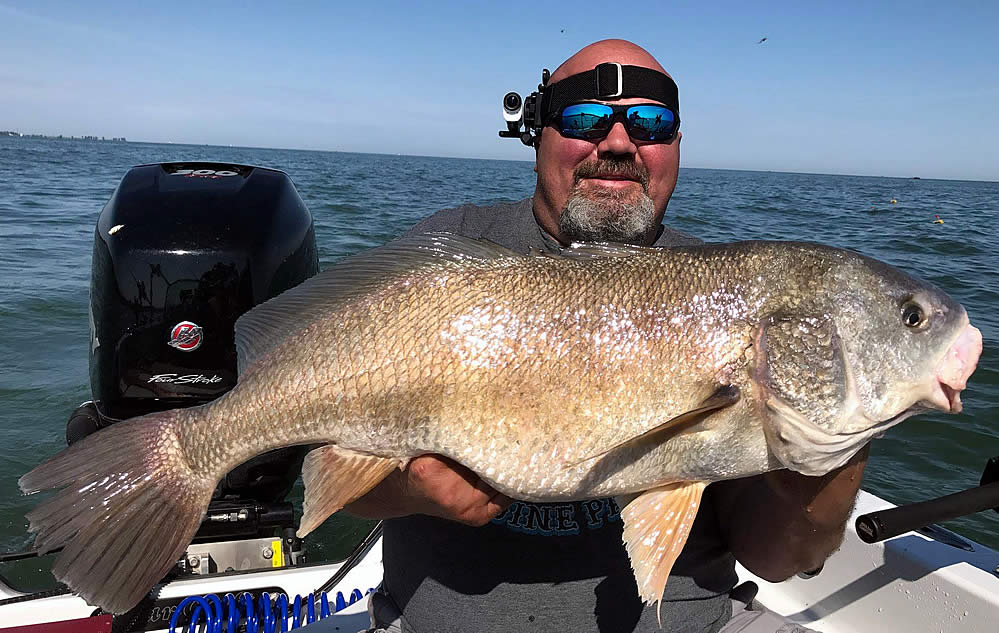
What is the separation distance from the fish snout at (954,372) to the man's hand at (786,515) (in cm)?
30

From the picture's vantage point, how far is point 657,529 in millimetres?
1953

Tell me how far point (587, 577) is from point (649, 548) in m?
0.41

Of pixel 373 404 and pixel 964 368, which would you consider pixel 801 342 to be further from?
pixel 373 404

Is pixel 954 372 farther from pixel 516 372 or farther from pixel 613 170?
pixel 613 170

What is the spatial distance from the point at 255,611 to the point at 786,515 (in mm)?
2290

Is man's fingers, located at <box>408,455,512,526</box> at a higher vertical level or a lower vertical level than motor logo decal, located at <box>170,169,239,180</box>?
lower

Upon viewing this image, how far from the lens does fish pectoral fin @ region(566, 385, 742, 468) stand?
5.86ft

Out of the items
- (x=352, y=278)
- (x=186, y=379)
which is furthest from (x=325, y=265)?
(x=352, y=278)

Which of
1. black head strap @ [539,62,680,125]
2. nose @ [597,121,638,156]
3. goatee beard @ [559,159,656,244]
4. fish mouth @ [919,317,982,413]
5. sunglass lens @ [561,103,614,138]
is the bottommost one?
fish mouth @ [919,317,982,413]

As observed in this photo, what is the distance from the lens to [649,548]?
1.95 meters

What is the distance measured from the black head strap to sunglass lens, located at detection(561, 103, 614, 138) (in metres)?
0.04

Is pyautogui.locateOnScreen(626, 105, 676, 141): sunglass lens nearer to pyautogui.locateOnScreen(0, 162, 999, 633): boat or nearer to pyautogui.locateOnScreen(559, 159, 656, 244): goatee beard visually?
pyautogui.locateOnScreen(559, 159, 656, 244): goatee beard

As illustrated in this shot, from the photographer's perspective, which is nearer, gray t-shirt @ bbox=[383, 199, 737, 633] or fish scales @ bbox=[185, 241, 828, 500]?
fish scales @ bbox=[185, 241, 828, 500]

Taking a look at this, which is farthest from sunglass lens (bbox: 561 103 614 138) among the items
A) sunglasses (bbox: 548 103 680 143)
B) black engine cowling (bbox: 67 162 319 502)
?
black engine cowling (bbox: 67 162 319 502)
